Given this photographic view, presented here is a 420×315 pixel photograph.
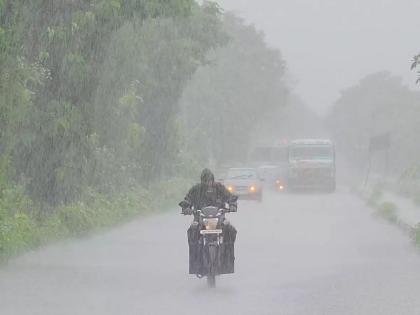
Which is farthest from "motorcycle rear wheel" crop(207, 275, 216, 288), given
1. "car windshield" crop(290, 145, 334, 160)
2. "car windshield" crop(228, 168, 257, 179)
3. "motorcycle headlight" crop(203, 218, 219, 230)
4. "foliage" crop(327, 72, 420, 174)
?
"foliage" crop(327, 72, 420, 174)

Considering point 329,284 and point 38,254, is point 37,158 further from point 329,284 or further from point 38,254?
point 329,284

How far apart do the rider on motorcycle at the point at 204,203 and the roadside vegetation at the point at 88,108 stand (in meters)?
4.18

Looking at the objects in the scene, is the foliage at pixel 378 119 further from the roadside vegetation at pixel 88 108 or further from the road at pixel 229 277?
the road at pixel 229 277

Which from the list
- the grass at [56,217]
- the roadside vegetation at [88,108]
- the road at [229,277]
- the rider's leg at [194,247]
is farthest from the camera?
the roadside vegetation at [88,108]

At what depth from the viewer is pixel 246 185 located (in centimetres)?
4606

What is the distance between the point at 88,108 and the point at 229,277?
Answer: 24.2 feet

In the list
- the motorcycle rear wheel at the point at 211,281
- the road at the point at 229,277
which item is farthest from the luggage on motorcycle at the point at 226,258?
the road at the point at 229,277

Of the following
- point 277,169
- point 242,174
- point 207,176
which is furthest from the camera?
point 277,169

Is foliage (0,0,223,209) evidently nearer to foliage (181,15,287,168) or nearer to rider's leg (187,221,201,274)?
rider's leg (187,221,201,274)

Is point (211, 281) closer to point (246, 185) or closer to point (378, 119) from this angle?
point (246, 185)

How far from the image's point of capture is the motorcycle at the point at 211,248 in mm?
13266

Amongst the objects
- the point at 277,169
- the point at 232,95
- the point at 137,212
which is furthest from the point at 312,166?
the point at 137,212

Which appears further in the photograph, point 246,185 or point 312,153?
point 312,153

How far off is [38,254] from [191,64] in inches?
763
